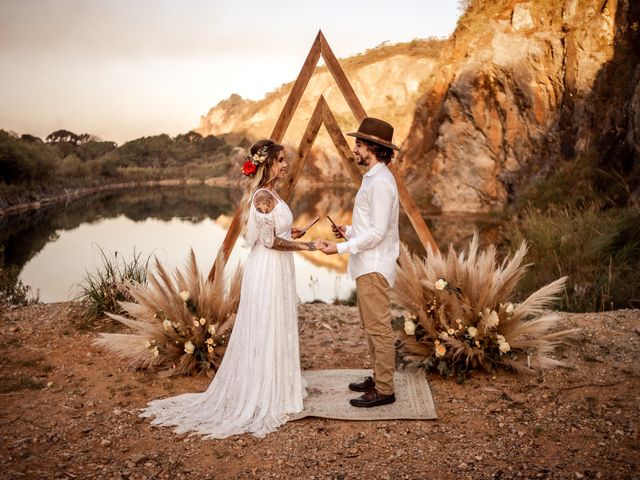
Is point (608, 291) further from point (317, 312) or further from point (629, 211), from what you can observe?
point (317, 312)

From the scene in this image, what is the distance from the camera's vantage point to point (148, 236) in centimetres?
2398

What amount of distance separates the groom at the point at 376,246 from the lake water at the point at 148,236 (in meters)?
4.29

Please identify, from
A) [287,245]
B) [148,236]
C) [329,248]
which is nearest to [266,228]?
[287,245]

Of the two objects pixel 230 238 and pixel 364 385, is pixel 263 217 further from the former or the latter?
pixel 364 385

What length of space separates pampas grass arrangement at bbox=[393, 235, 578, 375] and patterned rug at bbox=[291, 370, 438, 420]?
0.31 m

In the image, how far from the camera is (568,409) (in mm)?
4121

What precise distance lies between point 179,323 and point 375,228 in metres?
2.18

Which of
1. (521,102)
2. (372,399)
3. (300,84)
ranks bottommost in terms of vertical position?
(372,399)

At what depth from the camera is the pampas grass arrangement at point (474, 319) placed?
4793mm

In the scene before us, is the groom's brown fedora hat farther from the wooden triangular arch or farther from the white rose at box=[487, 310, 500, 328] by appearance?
the white rose at box=[487, 310, 500, 328]

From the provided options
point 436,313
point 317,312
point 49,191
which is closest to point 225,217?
point 49,191

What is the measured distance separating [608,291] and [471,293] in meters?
3.36

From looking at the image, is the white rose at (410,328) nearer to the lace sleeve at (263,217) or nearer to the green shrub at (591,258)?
the lace sleeve at (263,217)

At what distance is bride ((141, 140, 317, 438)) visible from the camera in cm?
414
